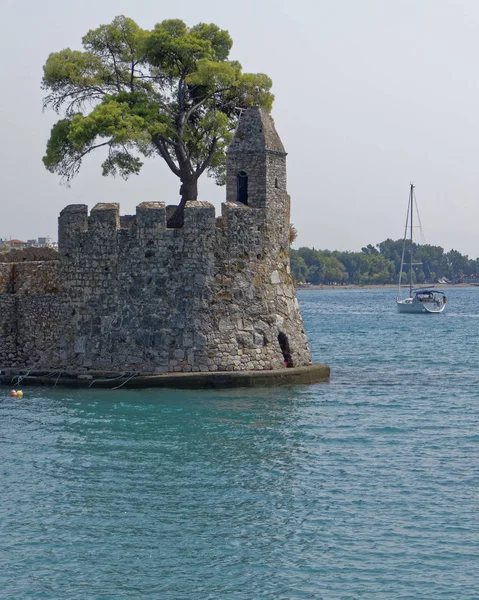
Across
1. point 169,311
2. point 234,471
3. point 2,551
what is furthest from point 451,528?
point 169,311

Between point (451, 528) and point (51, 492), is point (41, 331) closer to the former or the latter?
point (51, 492)

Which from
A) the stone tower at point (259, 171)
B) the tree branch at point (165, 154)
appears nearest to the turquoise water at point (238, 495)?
the stone tower at point (259, 171)

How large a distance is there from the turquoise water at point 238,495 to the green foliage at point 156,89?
24.4 feet

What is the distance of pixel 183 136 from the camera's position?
30422 millimetres

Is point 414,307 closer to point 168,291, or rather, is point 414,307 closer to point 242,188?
point 242,188

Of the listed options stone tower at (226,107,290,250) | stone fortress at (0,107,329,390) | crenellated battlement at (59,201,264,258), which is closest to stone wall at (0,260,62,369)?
stone fortress at (0,107,329,390)

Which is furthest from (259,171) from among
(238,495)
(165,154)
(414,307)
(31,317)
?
(414,307)

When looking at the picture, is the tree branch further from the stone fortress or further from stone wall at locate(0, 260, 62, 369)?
stone wall at locate(0, 260, 62, 369)

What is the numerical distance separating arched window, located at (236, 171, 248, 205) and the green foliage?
116 inches

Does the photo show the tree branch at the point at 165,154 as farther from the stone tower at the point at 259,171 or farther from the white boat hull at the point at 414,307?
the white boat hull at the point at 414,307

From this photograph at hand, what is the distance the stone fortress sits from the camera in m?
24.6

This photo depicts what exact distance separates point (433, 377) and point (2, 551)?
20.5m

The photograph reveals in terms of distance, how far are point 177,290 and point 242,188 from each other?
3.21 meters

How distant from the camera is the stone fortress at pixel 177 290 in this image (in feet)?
80.8
